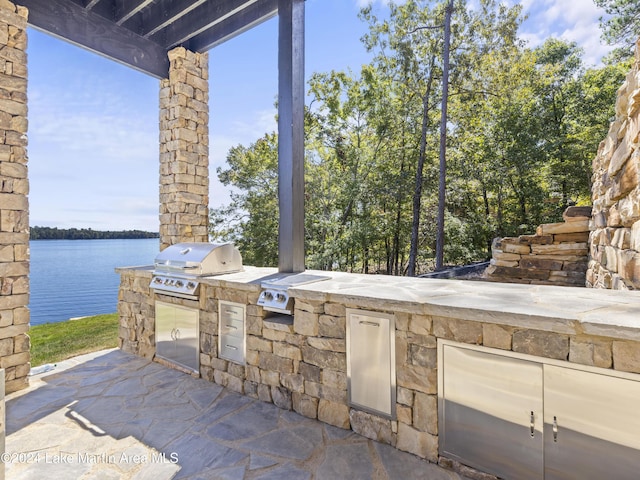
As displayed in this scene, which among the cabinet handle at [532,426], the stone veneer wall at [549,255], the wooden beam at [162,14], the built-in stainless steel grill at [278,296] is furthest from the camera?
the stone veneer wall at [549,255]

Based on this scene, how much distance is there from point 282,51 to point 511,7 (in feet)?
28.3

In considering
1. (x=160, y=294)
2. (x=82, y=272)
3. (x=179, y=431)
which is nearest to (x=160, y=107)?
(x=160, y=294)

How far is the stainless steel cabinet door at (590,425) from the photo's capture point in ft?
4.36

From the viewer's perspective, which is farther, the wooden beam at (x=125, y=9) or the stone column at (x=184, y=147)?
the stone column at (x=184, y=147)

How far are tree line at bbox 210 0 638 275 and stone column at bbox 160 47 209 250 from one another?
472 centimetres

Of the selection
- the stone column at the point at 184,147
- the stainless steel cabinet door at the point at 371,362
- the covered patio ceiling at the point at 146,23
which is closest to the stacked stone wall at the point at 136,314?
the stone column at the point at 184,147

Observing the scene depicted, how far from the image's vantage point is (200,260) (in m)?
3.11

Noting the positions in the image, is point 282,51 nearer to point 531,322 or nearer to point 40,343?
point 531,322

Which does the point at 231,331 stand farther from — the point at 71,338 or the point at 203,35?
the point at 71,338

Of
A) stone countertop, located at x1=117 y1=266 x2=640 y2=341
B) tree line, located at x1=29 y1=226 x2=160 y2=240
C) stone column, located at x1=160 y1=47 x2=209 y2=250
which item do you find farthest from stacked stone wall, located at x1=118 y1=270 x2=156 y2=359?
tree line, located at x1=29 y1=226 x2=160 y2=240

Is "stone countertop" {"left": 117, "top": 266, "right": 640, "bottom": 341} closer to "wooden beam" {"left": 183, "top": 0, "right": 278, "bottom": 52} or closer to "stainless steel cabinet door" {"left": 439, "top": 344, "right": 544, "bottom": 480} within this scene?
"stainless steel cabinet door" {"left": 439, "top": 344, "right": 544, "bottom": 480}

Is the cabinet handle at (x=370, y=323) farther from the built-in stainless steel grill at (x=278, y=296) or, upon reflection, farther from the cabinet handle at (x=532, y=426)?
the cabinet handle at (x=532, y=426)

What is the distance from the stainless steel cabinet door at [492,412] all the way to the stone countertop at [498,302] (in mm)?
250

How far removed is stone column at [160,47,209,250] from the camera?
13.3 feet
